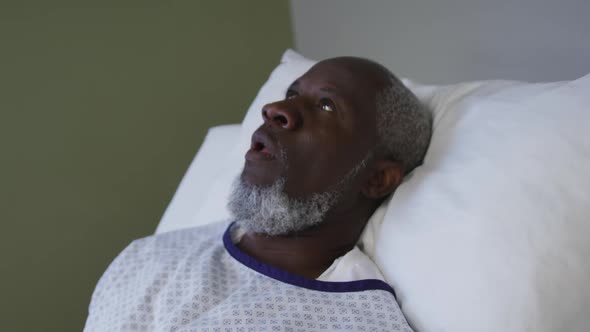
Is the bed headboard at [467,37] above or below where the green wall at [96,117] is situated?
above

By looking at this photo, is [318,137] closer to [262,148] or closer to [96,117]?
[262,148]

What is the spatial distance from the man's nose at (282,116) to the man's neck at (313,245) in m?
0.19

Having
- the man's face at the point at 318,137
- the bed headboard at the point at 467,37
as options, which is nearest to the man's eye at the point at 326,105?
the man's face at the point at 318,137

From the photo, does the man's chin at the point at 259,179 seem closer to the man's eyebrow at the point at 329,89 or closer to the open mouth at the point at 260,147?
the open mouth at the point at 260,147

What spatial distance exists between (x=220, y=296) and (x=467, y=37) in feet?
2.80

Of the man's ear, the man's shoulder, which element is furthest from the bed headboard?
the man's shoulder

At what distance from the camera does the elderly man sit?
2.85ft

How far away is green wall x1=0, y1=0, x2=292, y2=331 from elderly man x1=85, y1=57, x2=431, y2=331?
76 centimetres

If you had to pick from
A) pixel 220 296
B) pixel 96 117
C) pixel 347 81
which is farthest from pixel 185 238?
pixel 96 117

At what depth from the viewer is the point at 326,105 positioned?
99 centimetres

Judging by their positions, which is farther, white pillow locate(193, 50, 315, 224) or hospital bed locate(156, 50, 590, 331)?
white pillow locate(193, 50, 315, 224)

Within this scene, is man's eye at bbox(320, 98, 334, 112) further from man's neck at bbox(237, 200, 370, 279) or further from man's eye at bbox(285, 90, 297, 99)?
man's neck at bbox(237, 200, 370, 279)

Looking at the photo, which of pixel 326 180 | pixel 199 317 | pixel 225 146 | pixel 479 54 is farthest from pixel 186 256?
pixel 479 54

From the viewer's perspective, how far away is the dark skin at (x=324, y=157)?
0.95 m
